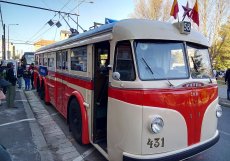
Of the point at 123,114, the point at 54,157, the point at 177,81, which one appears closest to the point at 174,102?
the point at 177,81

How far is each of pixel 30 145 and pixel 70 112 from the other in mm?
1174

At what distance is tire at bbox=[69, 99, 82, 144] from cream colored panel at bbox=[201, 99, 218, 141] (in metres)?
2.53

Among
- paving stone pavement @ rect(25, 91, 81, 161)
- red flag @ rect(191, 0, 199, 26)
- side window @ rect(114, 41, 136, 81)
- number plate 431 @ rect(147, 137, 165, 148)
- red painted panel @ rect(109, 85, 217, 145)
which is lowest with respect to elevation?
paving stone pavement @ rect(25, 91, 81, 161)

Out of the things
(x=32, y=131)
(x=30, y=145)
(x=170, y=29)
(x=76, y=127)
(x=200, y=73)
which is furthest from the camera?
(x=32, y=131)

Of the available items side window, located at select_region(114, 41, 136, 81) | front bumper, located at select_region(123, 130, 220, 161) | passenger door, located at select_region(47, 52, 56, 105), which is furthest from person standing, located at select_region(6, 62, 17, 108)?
front bumper, located at select_region(123, 130, 220, 161)

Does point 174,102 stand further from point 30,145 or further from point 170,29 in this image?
point 30,145

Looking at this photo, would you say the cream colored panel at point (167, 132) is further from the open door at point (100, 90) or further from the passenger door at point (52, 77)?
the passenger door at point (52, 77)

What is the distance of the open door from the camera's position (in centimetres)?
475

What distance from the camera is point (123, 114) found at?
3.48 m

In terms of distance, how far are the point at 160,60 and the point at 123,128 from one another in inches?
45.2

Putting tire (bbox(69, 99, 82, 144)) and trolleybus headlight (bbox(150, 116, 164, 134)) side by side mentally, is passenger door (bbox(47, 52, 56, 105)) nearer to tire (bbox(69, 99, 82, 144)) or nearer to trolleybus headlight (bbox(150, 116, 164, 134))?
tire (bbox(69, 99, 82, 144))

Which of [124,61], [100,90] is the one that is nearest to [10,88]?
[100,90]

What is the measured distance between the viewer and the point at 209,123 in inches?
Answer: 158

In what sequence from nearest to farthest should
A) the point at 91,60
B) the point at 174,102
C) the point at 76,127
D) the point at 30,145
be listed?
1. the point at 174,102
2. the point at 91,60
3. the point at 30,145
4. the point at 76,127
